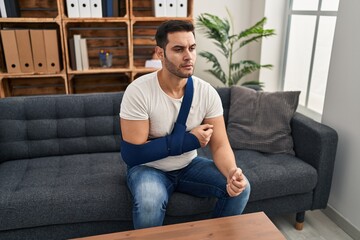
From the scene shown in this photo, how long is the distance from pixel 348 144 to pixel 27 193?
178 centimetres

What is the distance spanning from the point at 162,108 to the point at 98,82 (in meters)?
1.83

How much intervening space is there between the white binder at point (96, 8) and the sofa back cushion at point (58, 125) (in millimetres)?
922

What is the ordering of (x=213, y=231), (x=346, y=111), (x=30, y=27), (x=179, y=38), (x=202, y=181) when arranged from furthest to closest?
1. (x=30, y=27)
2. (x=346, y=111)
3. (x=202, y=181)
4. (x=179, y=38)
5. (x=213, y=231)

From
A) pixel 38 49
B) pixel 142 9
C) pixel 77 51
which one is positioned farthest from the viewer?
pixel 142 9

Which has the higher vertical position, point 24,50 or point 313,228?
point 24,50

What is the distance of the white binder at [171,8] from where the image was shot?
278 centimetres

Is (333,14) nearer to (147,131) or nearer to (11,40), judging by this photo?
(147,131)

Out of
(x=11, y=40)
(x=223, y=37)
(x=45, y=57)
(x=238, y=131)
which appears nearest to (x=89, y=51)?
(x=45, y=57)

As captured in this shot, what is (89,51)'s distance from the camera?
10.1 ft

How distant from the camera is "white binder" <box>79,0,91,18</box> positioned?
263 centimetres

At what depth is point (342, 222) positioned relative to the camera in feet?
6.54

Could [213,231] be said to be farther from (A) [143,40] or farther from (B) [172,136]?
(A) [143,40]

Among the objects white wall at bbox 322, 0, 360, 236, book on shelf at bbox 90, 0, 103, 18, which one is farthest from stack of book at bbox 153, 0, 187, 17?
white wall at bbox 322, 0, 360, 236

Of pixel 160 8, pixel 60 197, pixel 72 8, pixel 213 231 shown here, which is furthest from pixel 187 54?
pixel 72 8
